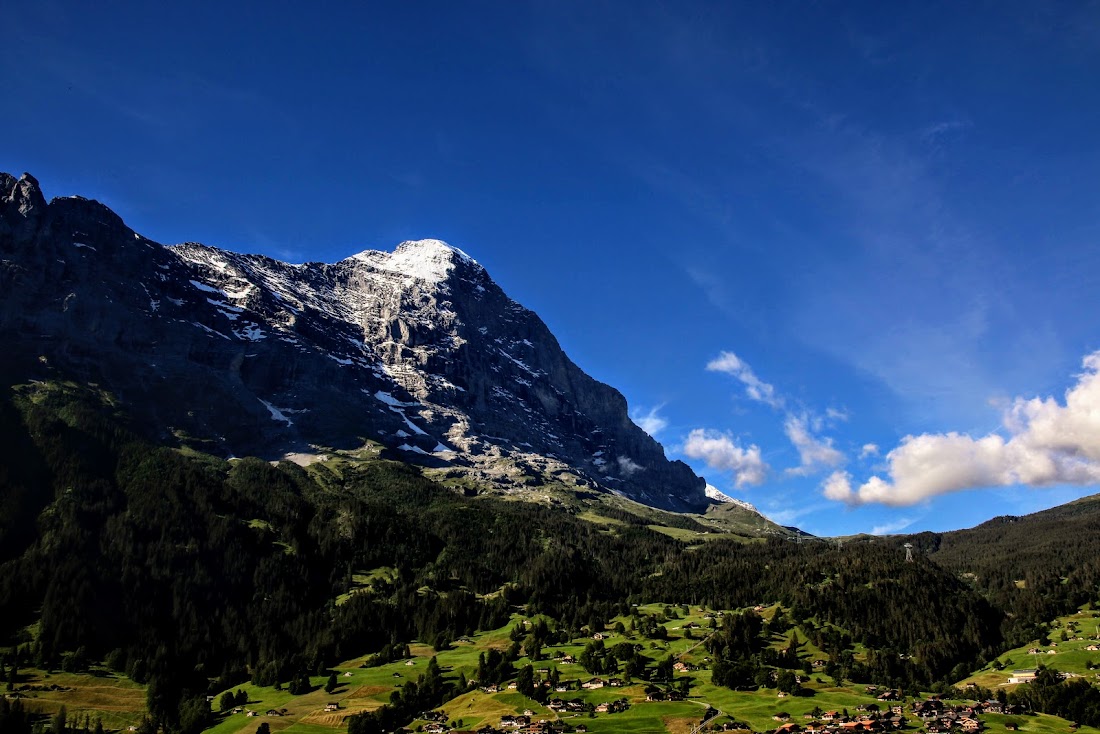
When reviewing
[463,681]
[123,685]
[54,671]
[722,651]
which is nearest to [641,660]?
[722,651]

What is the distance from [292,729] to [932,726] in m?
120

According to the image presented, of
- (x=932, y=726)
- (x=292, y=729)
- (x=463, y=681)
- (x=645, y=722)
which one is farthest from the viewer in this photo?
(x=463, y=681)

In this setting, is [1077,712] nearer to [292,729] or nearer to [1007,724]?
[1007,724]

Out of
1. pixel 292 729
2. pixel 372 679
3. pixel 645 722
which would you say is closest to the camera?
pixel 645 722

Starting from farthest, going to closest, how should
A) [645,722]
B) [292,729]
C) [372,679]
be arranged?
[372,679] < [292,729] < [645,722]

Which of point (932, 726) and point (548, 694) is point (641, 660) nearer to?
point (548, 694)

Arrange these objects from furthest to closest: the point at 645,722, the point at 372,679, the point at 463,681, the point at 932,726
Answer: the point at 372,679 < the point at 463,681 < the point at 645,722 < the point at 932,726

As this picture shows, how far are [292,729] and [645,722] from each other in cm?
7031

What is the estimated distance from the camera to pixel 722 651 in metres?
189

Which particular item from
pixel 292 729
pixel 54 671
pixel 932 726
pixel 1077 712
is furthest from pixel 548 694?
pixel 54 671

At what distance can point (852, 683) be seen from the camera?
172 m

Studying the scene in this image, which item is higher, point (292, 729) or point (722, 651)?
point (722, 651)

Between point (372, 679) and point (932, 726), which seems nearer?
point (932, 726)

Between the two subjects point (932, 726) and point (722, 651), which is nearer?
point (932, 726)
